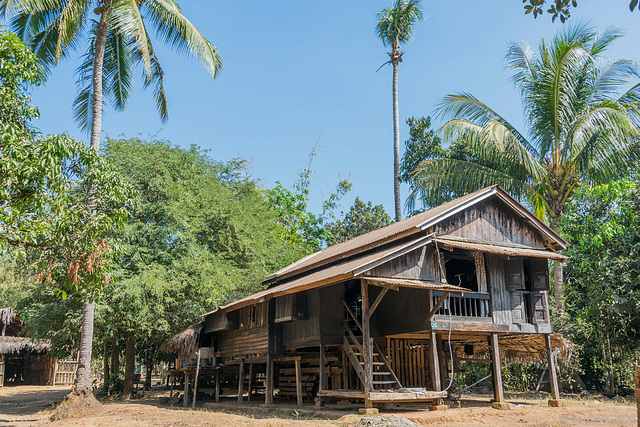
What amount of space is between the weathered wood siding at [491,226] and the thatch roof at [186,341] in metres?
9.67

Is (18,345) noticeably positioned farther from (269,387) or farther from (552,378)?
(552,378)

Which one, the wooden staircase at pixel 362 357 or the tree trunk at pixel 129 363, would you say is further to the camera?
the tree trunk at pixel 129 363

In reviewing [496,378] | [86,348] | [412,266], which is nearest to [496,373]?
[496,378]

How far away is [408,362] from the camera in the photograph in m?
17.1

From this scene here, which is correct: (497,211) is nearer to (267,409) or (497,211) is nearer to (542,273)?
(542,273)

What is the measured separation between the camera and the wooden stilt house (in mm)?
13609

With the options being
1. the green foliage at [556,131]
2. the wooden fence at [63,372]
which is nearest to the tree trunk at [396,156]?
the green foliage at [556,131]

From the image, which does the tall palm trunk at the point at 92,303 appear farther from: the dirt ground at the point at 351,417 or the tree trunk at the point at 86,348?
the dirt ground at the point at 351,417

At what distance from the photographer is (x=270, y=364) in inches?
666

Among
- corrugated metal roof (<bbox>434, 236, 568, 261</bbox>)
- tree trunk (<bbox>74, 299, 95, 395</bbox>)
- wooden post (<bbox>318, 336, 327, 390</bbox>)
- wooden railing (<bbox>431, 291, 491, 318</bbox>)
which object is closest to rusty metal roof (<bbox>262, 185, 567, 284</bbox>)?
corrugated metal roof (<bbox>434, 236, 568, 261</bbox>)

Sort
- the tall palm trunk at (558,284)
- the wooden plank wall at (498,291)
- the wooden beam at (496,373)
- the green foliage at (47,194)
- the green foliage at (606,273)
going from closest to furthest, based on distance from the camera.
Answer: the green foliage at (47,194) → the wooden beam at (496,373) → the wooden plank wall at (498,291) → the green foliage at (606,273) → the tall palm trunk at (558,284)

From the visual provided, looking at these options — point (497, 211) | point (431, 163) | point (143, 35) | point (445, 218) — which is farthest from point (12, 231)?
point (431, 163)

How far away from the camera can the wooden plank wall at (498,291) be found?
1496 centimetres

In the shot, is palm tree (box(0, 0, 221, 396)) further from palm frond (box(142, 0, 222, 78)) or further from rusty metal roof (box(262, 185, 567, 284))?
rusty metal roof (box(262, 185, 567, 284))
